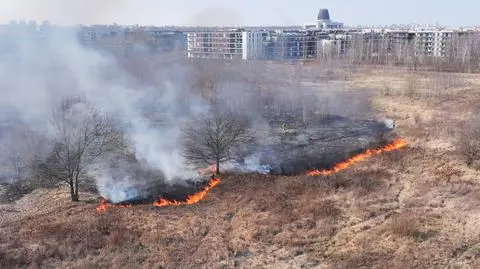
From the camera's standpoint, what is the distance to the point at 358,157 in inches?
1042

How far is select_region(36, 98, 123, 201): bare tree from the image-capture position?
20.3 meters

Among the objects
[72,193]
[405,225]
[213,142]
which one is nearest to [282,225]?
[405,225]

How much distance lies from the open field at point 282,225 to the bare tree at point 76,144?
97 cm

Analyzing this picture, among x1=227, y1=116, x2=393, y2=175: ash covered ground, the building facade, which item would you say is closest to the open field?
x1=227, y1=116, x2=393, y2=175: ash covered ground

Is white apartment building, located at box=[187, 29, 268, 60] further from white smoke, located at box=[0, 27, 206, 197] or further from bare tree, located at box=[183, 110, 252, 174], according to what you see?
bare tree, located at box=[183, 110, 252, 174]

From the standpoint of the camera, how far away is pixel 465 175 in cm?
2180

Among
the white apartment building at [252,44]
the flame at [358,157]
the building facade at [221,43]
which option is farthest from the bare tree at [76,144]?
the building facade at [221,43]

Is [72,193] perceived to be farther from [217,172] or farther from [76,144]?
[217,172]

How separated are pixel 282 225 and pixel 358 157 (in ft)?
34.3

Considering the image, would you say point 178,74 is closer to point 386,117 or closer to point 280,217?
point 386,117

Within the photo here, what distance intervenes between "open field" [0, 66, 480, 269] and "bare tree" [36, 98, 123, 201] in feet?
3.20

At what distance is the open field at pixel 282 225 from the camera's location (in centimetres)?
1498

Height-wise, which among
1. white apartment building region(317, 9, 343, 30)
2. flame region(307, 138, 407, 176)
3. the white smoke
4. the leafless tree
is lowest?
flame region(307, 138, 407, 176)

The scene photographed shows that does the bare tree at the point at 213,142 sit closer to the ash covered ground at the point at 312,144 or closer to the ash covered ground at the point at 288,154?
the ash covered ground at the point at 288,154
